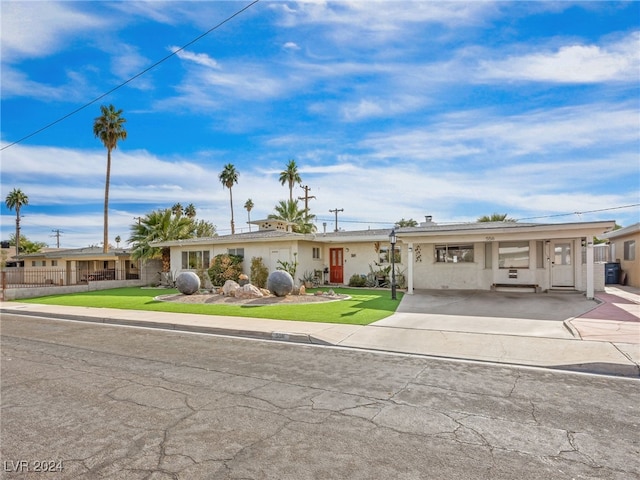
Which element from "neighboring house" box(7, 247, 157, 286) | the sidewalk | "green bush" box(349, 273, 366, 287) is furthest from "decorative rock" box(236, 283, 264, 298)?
"neighboring house" box(7, 247, 157, 286)

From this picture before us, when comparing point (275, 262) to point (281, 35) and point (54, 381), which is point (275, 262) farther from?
point (54, 381)

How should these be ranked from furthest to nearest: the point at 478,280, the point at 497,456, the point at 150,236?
the point at 150,236 → the point at 478,280 → the point at 497,456

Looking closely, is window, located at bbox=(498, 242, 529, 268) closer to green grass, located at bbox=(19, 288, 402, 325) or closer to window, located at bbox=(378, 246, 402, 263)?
green grass, located at bbox=(19, 288, 402, 325)

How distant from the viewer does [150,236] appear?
90.7 feet

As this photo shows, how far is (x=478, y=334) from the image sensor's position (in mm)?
9461

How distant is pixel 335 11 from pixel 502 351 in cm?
896

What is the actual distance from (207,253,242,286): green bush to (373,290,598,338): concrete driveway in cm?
1012

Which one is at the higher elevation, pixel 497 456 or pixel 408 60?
pixel 408 60

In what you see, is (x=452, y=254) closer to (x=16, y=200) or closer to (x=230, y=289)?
(x=230, y=289)

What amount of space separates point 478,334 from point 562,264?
10888 mm

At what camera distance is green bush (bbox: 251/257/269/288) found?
21.9m

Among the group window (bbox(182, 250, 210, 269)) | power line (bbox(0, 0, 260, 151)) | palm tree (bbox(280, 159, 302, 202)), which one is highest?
palm tree (bbox(280, 159, 302, 202))

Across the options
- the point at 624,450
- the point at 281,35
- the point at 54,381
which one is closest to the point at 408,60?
the point at 281,35

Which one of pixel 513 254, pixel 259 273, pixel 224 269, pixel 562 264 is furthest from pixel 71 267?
pixel 562 264
